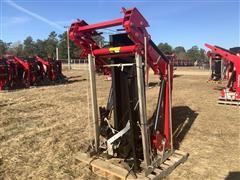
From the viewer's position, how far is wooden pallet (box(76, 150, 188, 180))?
4910 mm

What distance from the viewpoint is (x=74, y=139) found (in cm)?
689

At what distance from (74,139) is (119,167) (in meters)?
1.99

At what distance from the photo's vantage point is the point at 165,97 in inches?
222

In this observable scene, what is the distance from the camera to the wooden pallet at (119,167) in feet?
16.1

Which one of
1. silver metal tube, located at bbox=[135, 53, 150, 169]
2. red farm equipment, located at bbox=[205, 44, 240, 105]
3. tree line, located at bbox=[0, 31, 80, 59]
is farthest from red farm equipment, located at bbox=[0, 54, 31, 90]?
tree line, located at bbox=[0, 31, 80, 59]

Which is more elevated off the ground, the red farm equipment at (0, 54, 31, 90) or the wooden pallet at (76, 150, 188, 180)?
the red farm equipment at (0, 54, 31, 90)

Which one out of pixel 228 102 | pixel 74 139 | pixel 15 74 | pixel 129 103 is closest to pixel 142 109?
pixel 129 103

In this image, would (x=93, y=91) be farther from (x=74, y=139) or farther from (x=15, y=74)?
(x=15, y=74)

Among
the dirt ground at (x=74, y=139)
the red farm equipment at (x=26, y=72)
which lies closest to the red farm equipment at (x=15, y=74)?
the red farm equipment at (x=26, y=72)

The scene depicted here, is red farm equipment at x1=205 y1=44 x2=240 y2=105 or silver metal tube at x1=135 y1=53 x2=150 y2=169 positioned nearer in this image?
silver metal tube at x1=135 y1=53 x2=150 y2=169

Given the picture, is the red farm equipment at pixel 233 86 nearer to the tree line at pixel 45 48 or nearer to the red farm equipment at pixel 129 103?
the red farm equipment at pixel 129 103

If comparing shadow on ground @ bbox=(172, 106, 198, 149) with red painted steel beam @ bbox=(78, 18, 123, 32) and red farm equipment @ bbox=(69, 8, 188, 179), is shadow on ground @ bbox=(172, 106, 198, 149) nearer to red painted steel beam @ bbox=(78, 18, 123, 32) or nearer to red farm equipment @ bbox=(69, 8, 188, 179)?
red farm equipment @ bbox=(69, 8, 188, 179)

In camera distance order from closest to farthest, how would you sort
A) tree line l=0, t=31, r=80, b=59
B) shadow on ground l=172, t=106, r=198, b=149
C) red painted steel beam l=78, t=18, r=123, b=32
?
red painted steel beam l=78, t=18, r=123, b=32
shadow on ground l=172, t=106, r=198, b=149
tree line l=0, t=31, r=80, b=59

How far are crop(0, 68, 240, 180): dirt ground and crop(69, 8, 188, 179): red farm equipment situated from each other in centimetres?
41
